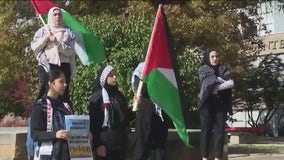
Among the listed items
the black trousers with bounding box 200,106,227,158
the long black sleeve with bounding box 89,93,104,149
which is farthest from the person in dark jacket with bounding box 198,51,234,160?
the long black sleeve with bounding box 89,93,104,149

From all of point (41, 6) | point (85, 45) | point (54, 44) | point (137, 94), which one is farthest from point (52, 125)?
point (41, 6)

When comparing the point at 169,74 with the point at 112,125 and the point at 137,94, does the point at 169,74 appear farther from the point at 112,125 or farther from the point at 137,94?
the point at 112,125

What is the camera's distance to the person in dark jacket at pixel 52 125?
6012 millimetres

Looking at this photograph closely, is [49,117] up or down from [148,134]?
up

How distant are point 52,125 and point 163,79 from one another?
289cm

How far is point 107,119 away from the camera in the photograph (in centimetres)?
755

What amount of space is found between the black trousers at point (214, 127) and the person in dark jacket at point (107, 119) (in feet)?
5.98

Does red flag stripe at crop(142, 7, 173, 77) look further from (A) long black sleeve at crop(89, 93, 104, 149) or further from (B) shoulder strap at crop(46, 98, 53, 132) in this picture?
(B) shoulder strap at crop(46, 98, 53, 132)

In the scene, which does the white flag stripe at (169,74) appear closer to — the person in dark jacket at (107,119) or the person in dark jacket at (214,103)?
the person in dark jacket at (214,103)

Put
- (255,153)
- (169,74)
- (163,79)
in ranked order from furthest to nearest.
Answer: (255,153), (169,74), (163,79)

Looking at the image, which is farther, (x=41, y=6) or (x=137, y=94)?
(x=41, y=6)

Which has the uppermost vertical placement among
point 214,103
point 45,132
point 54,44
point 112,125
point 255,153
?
point 54,44

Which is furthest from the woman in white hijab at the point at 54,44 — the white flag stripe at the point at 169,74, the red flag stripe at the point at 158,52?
the white flag stripe at the point at 169,74

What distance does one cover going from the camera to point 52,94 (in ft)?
20.4
